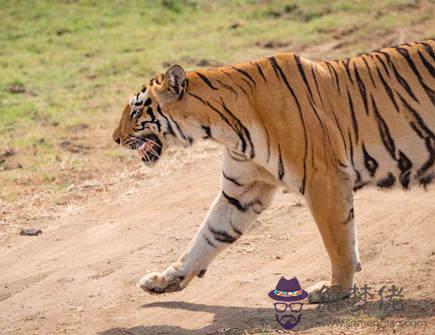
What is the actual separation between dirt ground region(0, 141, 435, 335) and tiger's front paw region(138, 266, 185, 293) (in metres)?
0.08

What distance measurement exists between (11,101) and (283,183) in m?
5.75

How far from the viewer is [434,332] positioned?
4.63m

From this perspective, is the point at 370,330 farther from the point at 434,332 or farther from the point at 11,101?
the point at 11,101

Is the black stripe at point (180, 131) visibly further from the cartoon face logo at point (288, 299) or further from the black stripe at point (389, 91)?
the black stripe at point (389, 91)

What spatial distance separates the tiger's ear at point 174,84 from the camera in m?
5.44

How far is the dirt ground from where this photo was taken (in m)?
5.22

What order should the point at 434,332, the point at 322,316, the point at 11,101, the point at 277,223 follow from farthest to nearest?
the point at 11,101, the point at 277,223, the point at 322,316, the point at 434,332

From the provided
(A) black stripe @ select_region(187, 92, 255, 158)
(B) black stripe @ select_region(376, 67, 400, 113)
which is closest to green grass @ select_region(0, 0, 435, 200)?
(A) black stripe @ select_region(187, 92, 255, 158)

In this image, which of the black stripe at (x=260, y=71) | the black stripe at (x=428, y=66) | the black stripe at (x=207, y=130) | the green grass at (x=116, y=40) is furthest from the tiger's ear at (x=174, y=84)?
the green grass at (x=116, y=40)

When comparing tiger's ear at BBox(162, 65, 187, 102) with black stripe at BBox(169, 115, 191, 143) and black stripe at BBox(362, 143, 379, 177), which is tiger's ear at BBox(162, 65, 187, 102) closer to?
black stripe at BBox(169, 115, 191, 143)

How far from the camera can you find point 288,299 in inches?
206

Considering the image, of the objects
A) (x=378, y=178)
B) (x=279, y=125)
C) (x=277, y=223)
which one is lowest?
(x=277, y=223)

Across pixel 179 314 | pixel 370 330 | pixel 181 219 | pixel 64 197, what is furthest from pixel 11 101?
pixel 370 330

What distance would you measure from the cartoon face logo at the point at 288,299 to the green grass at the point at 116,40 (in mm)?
4229
